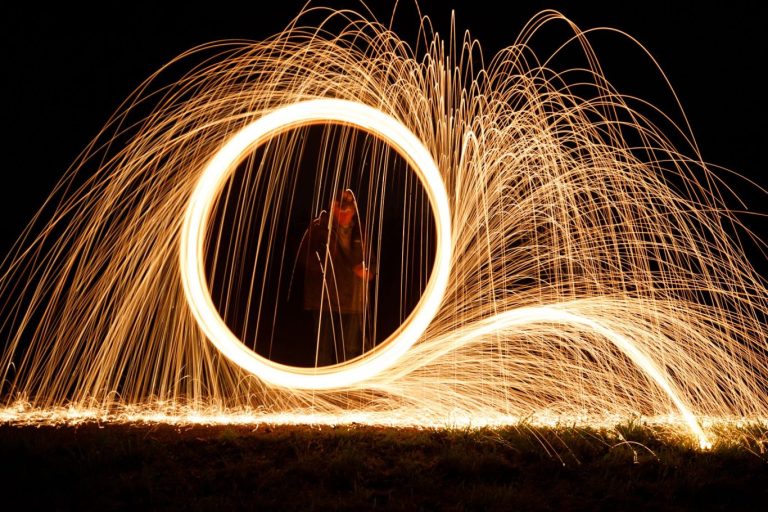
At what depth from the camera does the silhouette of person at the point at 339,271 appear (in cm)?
613

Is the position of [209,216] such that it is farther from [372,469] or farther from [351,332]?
[372,469]

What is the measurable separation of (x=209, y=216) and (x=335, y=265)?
1.17 m

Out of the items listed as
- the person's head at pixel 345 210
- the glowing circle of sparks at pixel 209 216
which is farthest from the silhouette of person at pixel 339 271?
the glowing circle of sparks at pixel 209 216

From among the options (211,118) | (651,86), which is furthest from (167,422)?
(651,86)

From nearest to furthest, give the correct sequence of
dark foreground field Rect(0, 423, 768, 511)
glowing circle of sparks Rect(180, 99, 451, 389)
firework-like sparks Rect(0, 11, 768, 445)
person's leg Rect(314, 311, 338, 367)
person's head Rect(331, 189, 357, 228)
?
1. dark foreground field Rect(0, 423, 768, 511)
2. glowing circle of sparks Rect(180, 99, 451, 389)
3. firework-like sparks Rect(0, 11, 768, 445)
4. person's head Rect(331, 189, 357, 228)
5. person's leg Rect(314, 311, 338, 367)

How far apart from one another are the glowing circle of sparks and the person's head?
62 cm

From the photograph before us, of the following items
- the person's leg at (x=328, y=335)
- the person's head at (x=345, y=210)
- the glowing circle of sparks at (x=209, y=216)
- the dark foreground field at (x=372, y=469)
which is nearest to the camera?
the dark foreground field at (x=372, y=469)

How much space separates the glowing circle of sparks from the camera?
539cm

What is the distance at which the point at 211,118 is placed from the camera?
6379mm

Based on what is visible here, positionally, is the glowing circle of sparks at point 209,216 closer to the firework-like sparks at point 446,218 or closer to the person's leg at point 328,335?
the firework-like sparks at point 446,218

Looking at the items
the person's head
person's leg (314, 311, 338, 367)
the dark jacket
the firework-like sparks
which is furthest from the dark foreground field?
the person's head

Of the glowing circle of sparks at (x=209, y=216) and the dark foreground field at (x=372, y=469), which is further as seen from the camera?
the glowing circle of sparks at (x=209, y=216)

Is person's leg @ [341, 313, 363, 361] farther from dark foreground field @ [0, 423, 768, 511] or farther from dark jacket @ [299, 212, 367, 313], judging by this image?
dark foreground field @ [0, 423, 768, 511]

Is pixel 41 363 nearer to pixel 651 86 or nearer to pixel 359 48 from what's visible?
pixel 359 48
